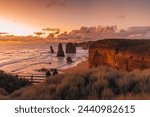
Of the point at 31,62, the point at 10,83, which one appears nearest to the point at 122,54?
the point at 10,83

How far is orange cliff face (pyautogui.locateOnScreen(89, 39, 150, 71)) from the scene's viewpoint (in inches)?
1045

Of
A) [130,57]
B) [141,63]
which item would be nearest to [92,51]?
[130,57]

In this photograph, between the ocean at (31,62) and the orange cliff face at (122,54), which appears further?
the ocean at (31,62)

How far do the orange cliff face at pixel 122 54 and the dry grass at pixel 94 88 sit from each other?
51.5ft

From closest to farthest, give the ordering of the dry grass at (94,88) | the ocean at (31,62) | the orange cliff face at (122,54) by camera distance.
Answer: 1. the dry grass at (94,88)
2. the orange cliff face at (122,54)
3. the ocean at (31,62)

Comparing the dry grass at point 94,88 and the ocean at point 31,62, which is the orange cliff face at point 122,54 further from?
the dry grass at point 94,88

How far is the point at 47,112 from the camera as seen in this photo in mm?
6387

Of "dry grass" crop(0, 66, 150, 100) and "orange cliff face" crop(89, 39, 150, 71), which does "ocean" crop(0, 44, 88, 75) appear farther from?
"dry grass" crop(0, 66, 150, 100)

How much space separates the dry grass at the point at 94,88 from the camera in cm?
793

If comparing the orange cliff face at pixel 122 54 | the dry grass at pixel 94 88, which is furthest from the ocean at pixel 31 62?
the dry grass at pixel 94 88

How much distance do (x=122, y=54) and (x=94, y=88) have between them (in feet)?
75.4

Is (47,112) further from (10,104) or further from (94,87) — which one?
(94,87)

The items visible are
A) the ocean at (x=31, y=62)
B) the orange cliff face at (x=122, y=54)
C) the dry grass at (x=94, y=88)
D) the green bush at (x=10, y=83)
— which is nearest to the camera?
the dry grass at (x=94, y=88)

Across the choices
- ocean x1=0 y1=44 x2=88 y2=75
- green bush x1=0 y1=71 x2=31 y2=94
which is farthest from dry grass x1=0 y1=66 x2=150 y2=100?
ocean x1=0 y1=44 x2=88 y2=75
